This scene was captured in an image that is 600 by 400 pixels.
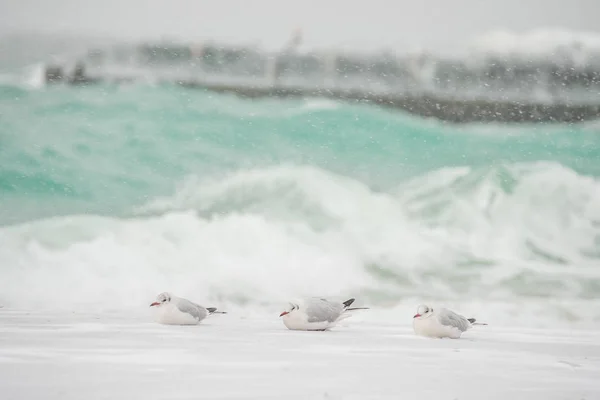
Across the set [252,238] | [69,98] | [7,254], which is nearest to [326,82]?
[252,238]

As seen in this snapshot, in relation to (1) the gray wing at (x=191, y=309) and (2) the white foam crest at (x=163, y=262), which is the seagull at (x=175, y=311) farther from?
(2) the white foam crest at (x=163, y=262)

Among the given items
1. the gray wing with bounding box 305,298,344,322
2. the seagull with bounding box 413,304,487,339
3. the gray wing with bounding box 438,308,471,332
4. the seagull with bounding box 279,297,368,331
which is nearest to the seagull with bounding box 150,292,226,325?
the seagull with bounding box 279,297,368,331

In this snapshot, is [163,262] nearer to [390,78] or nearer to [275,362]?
[390,78]

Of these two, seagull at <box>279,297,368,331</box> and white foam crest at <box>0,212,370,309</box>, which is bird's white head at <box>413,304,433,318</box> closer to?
seagull at <box>279,297,368,331</box>

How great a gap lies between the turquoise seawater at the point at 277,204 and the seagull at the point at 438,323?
92 cm

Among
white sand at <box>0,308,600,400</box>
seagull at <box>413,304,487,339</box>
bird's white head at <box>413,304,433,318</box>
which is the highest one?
bird's white head at <box>413,304,433,318</box>

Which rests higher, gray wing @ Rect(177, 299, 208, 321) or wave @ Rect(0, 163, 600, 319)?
wave @ Rect(0, 163, 600, 319)

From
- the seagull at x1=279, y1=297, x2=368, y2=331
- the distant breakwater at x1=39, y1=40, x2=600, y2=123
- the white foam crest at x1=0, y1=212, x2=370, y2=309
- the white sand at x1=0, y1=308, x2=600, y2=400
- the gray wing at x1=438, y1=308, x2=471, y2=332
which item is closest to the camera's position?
the white sand at x1=0, y1=308, x2=600, y2=400

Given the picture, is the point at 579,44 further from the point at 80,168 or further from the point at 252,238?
the point at 80,168

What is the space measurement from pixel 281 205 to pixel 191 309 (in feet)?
3.05

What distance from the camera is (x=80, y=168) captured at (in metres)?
4.58

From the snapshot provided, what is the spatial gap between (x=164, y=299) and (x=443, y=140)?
172 cm

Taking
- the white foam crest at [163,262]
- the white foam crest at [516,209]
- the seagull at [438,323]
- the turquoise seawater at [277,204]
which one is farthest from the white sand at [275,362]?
the white foam crest at [516,209]

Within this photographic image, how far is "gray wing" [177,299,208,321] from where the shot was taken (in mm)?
3844
